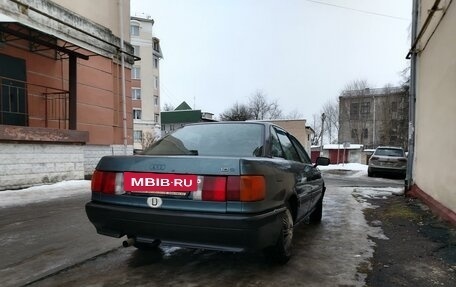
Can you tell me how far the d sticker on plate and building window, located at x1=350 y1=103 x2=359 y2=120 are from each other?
63668 millimetres

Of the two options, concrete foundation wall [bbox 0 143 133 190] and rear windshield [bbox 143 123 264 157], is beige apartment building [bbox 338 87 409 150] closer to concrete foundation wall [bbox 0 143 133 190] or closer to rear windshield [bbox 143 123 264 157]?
concrete foundation wall [bbox 0 143 133 190]

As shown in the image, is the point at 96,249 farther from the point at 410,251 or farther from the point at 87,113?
the point at 87,113

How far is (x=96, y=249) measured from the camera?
462 centimetres

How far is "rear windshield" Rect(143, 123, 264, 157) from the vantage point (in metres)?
4.01

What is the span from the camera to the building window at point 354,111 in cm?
6338

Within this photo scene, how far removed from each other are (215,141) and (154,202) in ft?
3.59

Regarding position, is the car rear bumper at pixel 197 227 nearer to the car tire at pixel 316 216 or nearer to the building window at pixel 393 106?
the car tire at pixel 316 216

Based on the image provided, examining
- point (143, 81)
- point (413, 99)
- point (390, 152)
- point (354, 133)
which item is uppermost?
point (143, 81)

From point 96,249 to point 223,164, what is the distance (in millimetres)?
2287

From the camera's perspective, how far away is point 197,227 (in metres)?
3.22

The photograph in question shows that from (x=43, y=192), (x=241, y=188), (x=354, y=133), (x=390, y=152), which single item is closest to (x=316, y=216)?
(x=241, y=188)

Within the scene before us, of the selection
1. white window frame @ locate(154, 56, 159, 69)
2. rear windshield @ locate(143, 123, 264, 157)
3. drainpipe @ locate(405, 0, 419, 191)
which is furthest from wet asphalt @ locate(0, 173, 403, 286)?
white window frame @ locate(154, 56, 159, 69)

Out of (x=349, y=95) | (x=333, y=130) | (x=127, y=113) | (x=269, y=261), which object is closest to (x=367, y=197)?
(x=269, y=261)

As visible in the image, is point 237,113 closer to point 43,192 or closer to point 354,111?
point 354,111
